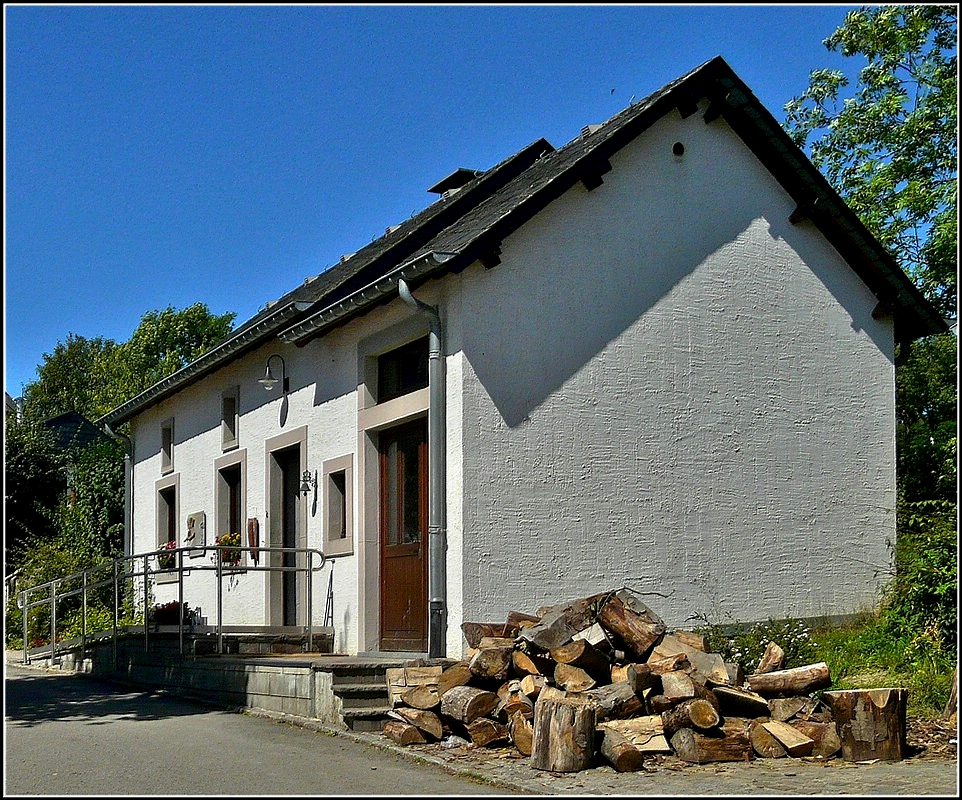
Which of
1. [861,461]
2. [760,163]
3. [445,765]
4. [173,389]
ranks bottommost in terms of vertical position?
[445,765]

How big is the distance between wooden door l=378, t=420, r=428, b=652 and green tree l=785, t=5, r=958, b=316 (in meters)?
10.1

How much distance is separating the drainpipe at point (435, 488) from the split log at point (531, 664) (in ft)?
6.65

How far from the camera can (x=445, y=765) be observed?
9328mm

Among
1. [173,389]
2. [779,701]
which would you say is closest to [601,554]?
[779,701]

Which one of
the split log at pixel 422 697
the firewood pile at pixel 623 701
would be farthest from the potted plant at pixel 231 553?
the split log at pixel 422 697

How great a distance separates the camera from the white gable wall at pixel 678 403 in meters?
12.9

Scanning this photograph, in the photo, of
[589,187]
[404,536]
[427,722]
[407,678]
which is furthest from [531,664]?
[589,187]

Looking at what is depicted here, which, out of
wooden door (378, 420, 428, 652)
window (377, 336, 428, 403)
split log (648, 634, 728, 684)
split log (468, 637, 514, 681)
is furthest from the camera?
window (377, 336, 428, 403)

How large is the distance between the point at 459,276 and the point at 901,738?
6098mm

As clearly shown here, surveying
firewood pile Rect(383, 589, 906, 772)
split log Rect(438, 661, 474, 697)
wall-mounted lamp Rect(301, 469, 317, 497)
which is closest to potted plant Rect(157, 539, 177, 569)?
wall-mounted lamp Rect(301, 469, 317, 497)

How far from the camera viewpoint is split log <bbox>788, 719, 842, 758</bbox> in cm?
917

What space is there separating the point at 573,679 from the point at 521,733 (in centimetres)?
58

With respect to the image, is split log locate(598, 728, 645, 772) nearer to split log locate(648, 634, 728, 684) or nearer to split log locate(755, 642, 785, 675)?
split log locate(648, 634, 728, 684)

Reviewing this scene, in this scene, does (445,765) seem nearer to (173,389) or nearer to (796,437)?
(796,437)
